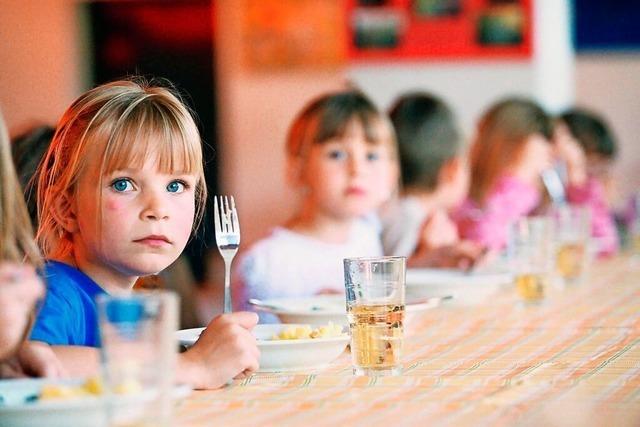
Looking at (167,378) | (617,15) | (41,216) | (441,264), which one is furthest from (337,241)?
(617,15)

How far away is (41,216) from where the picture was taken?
2.12m

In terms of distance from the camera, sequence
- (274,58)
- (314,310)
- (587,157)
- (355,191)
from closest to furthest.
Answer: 1. (314,310)
2. (355,191)
3. (587,157)
4. (274,58)

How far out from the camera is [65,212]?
204 cm

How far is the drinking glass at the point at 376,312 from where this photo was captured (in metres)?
1.79

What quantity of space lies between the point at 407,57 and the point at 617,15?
76.2 inches

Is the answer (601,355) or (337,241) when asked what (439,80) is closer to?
(337,241)

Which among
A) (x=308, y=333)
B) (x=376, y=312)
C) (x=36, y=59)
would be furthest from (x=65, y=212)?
(x=36, y=59)

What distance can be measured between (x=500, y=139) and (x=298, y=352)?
11.3 feet

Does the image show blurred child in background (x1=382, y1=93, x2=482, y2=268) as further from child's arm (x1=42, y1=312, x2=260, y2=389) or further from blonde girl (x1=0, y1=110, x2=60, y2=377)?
blonde girl (x1=0, y1=110, x2=60, y2=377)

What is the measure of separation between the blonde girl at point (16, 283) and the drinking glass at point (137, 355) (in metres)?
0.14

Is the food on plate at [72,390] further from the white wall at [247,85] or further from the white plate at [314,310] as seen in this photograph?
the white wall at [247,85]

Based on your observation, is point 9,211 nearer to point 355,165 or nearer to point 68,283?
point 68,283

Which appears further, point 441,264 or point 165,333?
point 441,264

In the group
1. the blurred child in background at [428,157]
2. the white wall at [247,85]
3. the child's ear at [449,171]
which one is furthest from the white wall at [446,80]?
the child's ear at [449,171]
